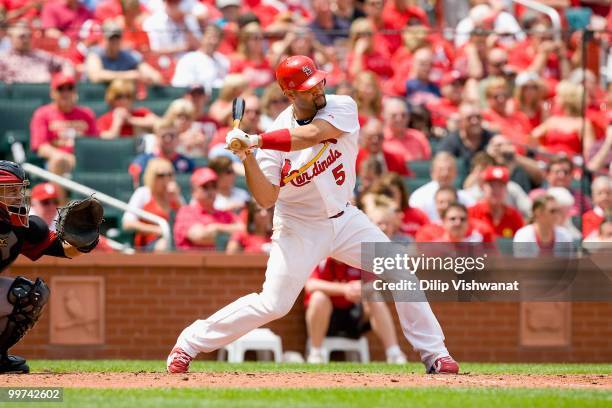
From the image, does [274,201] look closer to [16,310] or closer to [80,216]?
[80,216]

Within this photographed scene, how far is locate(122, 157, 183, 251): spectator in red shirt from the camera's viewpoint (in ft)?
40.1

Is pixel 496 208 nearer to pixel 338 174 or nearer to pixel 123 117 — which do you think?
pixel 123 117

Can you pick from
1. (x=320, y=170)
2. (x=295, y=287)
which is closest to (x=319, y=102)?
(x=320, y=170)

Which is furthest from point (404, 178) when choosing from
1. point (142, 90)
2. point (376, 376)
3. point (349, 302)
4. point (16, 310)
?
point (16, 310)

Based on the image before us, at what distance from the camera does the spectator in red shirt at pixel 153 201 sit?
12211 millimetres

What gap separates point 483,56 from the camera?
48.0 feet

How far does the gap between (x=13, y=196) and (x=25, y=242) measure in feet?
1.44

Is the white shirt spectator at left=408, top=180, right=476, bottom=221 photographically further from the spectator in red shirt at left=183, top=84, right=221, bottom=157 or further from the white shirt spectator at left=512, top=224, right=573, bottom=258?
the spectator in red shirt at left=183, top=84, right=221, bottom=157

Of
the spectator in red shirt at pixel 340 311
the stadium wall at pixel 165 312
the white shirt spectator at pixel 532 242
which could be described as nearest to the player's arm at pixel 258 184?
the spectator in red shirt at pixel 340 311

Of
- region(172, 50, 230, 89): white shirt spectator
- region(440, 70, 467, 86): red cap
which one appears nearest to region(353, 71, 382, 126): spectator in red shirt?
region(440, 70, 467, 86): red cap

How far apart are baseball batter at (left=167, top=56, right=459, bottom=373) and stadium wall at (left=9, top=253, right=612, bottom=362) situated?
3.46 meters

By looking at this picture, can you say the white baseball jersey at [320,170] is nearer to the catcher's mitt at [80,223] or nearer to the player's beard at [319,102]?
the player's beard at [319,102]

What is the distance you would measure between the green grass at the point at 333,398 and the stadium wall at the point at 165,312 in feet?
14.6

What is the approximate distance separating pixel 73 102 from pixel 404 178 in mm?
3400
